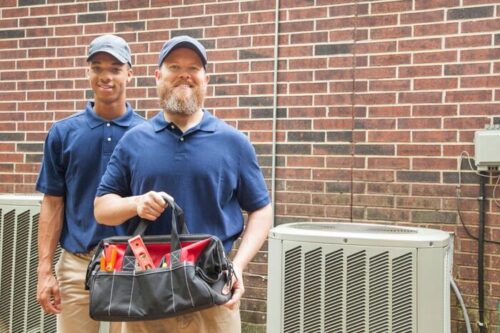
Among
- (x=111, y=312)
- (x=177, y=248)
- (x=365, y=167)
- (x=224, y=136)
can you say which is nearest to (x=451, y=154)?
(x=365, y=167)

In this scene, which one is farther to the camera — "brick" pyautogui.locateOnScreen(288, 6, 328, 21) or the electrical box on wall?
"brick" pyautogui.locateOnScreen(288, 6, 328, 21)

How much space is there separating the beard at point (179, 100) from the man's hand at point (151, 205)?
391 millimetres

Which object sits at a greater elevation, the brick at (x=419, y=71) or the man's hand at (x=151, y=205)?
the brick at (x=419, y=71)

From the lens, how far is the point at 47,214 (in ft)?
8.42

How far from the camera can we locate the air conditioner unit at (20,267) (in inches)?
135

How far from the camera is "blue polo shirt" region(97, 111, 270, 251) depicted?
1.98 meters

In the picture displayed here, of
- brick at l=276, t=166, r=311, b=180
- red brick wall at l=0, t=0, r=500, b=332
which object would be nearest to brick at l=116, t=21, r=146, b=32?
red brick wall at l=0, t=0, r=500, b=332

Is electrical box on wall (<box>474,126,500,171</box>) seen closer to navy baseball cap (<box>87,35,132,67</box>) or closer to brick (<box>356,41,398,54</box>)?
brick (<box>356,41,398,54</box>)

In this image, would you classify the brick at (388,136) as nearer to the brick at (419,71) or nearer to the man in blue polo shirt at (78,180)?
the brick at (419,71)

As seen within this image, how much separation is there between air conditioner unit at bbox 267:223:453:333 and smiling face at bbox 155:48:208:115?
33.8 inches

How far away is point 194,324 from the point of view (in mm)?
1935

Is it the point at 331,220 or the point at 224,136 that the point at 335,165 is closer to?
the point at 331,220

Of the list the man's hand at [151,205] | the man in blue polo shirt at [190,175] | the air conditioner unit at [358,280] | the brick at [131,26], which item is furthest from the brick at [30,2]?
the man's hand at [151,205]

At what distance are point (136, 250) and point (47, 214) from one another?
1.00m
